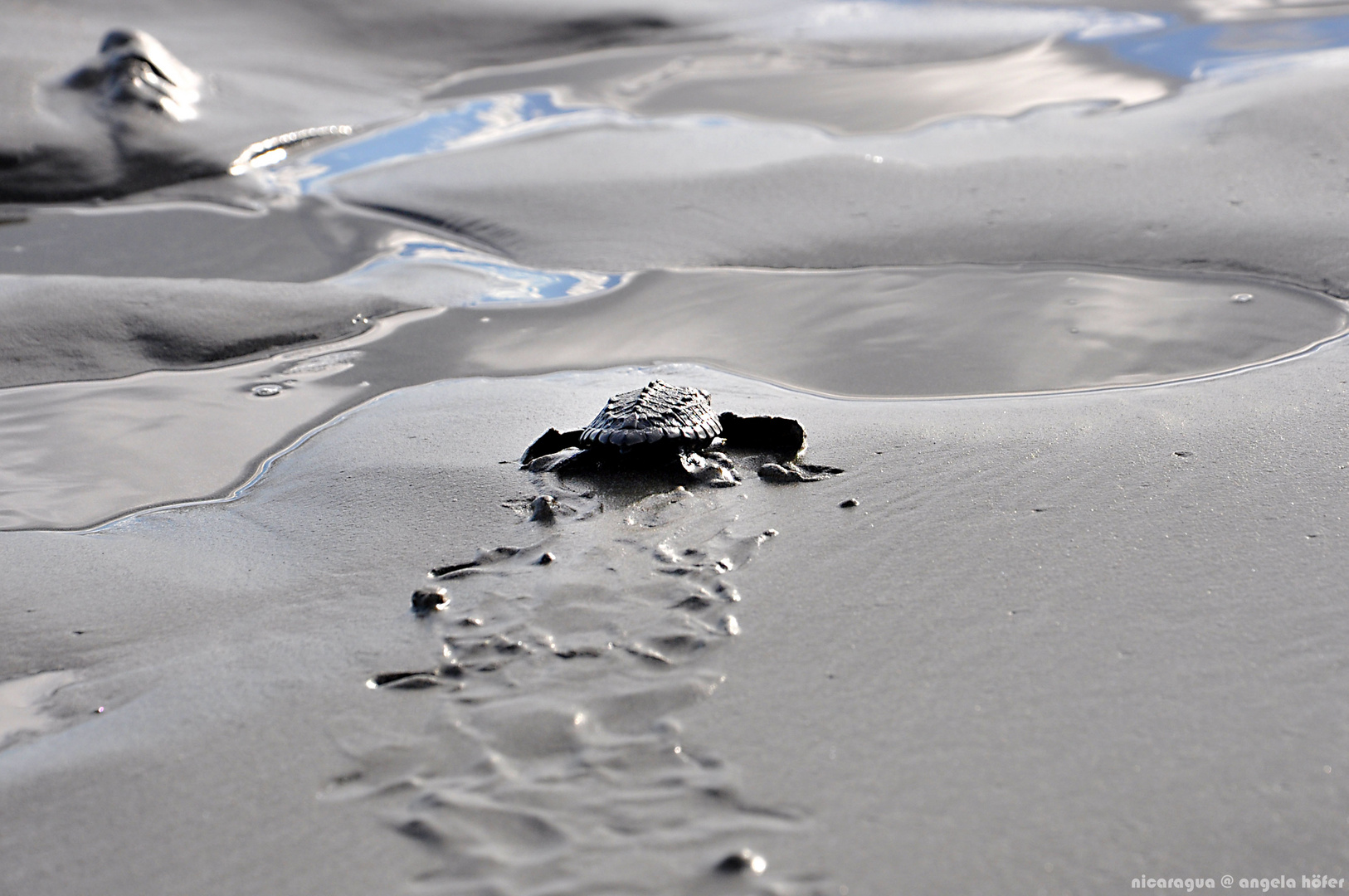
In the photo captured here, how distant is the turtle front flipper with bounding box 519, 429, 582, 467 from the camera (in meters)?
3.52

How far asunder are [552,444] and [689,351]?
44.0 inches

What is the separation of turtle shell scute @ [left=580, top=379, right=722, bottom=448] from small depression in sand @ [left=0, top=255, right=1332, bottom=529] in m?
0.43

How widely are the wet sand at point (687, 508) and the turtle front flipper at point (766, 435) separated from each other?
0.33ft

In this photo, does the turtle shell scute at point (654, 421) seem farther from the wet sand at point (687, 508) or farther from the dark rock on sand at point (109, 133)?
the dark rock on sand at point (109, 133)

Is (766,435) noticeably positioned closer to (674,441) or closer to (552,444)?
(674,441)

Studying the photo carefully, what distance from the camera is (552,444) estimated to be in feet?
11.6

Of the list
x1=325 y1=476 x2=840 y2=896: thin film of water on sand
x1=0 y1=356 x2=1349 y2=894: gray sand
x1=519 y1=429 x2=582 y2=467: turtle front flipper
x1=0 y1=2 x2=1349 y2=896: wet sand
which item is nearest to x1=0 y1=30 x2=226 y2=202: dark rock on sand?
x1=0 y1=2 x2=1349 y2=896: wet sand

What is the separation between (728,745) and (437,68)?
7.79 meters

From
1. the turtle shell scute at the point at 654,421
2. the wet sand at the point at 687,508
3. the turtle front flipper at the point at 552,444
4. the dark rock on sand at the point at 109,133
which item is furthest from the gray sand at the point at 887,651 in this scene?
the dark rock on sand at the point at 109,133

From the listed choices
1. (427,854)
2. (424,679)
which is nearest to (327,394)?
(424,679)

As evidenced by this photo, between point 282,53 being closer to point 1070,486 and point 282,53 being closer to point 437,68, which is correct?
point 437,68

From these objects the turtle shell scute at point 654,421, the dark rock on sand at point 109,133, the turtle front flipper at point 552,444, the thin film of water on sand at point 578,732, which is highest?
the dark rock on sand at point 109,133

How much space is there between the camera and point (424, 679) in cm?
241

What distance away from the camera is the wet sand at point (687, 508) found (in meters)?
2.03
